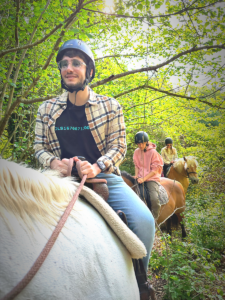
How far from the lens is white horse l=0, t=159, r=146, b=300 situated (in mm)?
615

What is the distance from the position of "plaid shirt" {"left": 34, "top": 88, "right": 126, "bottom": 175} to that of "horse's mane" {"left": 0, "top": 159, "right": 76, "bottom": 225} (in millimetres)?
697

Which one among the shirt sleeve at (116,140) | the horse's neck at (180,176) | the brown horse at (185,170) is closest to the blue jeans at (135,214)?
the shirt sleeve at (116,140)

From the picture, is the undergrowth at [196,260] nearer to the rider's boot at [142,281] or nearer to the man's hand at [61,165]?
the rider's boot at [142,281]

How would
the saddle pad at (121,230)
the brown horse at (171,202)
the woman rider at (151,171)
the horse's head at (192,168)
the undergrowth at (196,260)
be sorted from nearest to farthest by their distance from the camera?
the saddle pad at (121,230)
the undergrowth at (196,260)
the woman rider at (151,171)
the brown horse at (171,202)
the horse's head at (192,168)

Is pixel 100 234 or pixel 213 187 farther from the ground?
pixel 100 234

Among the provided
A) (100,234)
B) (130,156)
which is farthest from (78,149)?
(130,156)

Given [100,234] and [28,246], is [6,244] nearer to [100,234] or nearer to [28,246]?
[28,246]

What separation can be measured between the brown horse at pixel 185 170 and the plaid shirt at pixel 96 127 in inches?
200

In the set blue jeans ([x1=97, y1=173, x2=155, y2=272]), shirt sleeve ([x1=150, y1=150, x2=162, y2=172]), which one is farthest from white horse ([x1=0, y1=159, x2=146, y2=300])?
shirt sleeve ([x1=150, y1=150, x2=162, y2=172])

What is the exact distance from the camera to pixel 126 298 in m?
0.89

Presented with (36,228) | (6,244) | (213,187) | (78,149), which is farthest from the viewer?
(213,187)

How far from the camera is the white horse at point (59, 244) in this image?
0.62 m

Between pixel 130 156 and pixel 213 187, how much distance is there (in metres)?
4.02

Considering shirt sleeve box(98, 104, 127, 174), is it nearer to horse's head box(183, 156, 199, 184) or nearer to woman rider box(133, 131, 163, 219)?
woman rider box(133, 131, 163, 219)
